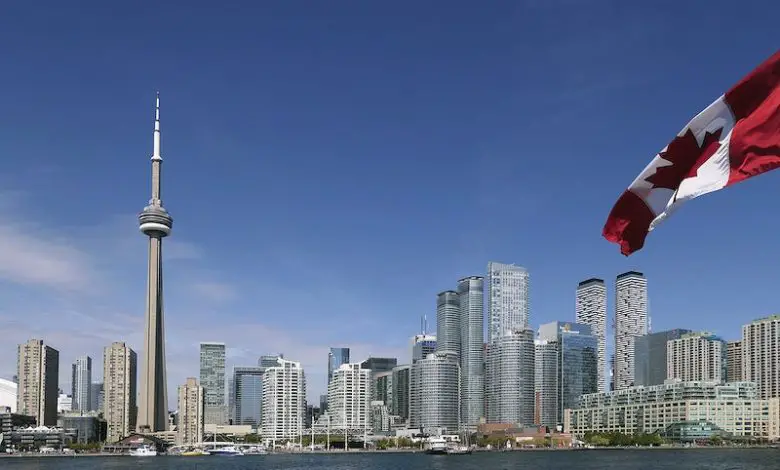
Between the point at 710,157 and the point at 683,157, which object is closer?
the point at 710,157

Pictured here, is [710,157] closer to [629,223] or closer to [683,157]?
[683,157]

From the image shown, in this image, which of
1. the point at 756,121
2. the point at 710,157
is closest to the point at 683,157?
the point at 710,157

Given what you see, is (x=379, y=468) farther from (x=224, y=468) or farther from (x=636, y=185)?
(x=636, y=185)

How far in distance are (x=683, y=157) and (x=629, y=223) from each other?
1.06 meters

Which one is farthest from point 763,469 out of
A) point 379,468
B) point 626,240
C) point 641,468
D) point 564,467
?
point 626,240

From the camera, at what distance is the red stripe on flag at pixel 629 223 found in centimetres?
1166

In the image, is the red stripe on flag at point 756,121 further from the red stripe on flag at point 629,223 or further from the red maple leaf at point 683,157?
the red stripe on flag at point 629,223

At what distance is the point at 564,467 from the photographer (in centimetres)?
13788

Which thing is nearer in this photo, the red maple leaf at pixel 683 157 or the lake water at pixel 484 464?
the red maple leaf at pixel 683 157

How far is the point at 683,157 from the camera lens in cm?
1125

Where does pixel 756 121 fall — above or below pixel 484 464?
above

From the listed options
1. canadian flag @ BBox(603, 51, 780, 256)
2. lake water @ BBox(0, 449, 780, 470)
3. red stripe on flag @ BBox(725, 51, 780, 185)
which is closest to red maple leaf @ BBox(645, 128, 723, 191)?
canadian flag @ BBox(603, 51, 780, 256)

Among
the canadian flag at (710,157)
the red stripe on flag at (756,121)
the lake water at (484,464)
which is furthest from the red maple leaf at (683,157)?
the lake water at (484,464)

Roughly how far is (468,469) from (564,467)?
14838 millimetres
